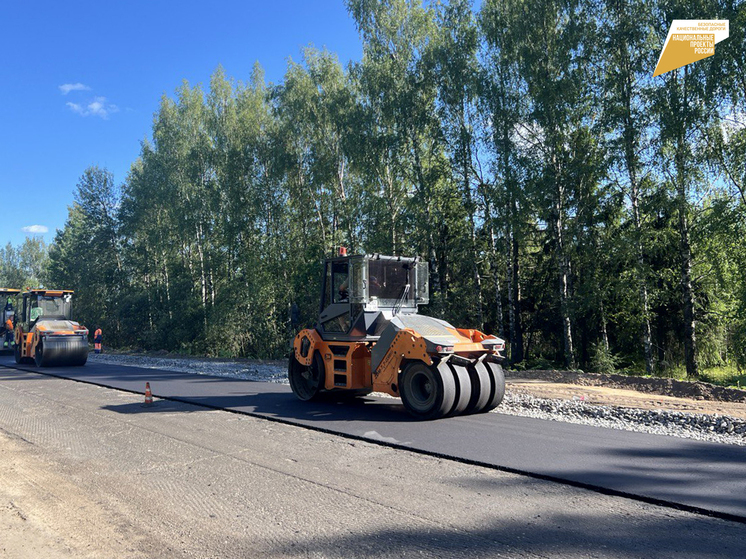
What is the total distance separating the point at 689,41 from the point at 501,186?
6.68 m

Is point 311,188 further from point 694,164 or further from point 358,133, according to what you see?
point 694,164

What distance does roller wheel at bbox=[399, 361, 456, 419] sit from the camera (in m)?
7.79

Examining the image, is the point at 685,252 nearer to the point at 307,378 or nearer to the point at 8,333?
the point at 307,378

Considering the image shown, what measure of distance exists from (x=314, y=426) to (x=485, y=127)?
15653 mm

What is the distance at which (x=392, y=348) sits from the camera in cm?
834

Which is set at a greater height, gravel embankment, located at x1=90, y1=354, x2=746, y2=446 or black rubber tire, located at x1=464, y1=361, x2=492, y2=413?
black rubber tire, located at x1=464, y1=361, x2=492, y2=413

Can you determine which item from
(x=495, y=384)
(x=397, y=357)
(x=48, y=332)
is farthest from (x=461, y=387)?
(x=48, y=332)

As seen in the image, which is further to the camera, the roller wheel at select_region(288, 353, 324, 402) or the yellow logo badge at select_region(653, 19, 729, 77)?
the yellow logo badge at select_region(653, 19, 729, 77)

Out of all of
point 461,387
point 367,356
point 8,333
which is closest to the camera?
point 461,387

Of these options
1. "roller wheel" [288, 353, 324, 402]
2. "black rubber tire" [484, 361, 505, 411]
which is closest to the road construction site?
"black rubber tire" [484, 361, 505, 411]

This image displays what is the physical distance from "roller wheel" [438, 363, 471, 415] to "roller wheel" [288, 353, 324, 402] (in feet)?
8.16

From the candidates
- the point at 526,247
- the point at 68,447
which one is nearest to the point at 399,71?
the point at 526,247

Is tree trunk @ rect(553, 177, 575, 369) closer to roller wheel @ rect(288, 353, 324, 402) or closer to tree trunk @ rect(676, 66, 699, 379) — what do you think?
tree trunk @ rect(676, 66, 699, 379)

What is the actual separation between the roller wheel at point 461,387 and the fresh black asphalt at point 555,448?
21cm
